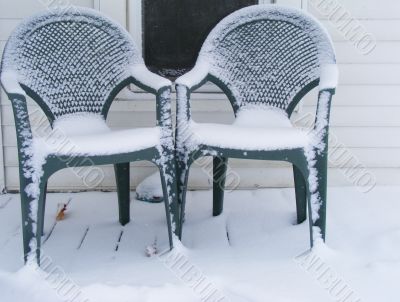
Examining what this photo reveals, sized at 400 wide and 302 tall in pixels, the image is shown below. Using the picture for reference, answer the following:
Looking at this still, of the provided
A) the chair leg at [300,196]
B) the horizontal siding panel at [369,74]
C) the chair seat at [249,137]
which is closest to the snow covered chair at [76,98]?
the chair seat at [249,137]

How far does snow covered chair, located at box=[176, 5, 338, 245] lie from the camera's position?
2.31m

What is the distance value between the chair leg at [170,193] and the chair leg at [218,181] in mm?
466

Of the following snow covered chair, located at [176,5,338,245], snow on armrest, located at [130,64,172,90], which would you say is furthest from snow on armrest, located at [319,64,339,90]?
snow on armrest, located at [130,64,172,90]

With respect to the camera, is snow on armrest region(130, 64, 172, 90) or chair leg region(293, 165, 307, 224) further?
chair leg region(293, 165, 307, 224)

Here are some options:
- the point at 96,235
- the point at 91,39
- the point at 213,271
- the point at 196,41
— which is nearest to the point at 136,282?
the point at 213,271

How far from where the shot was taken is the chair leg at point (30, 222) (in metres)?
2.09

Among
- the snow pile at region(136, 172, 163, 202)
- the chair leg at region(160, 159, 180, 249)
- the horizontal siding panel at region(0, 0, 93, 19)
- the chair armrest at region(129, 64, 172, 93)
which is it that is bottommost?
the snow pile at region(136, 172, 163, 202)

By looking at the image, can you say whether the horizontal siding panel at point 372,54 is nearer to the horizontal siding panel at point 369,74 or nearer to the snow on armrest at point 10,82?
the horizontal siding panel at point 369,74

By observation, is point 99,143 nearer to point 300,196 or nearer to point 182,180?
point 182,180

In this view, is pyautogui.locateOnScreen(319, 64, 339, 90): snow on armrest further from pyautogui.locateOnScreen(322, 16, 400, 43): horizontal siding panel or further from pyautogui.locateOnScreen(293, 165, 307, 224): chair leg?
pyautogui.locateOnScreen(322, 16, 400, 43): horizontal siding panel

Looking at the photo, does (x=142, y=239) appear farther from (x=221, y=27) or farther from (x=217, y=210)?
(x=221, y=27)

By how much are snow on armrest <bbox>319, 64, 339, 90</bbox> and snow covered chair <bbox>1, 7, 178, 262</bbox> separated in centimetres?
63

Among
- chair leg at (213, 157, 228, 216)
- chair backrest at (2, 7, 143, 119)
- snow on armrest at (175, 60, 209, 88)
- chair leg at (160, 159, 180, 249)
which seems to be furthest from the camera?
chair leg at (213, 157, 228, 216)

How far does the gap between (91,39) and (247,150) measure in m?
0.97
